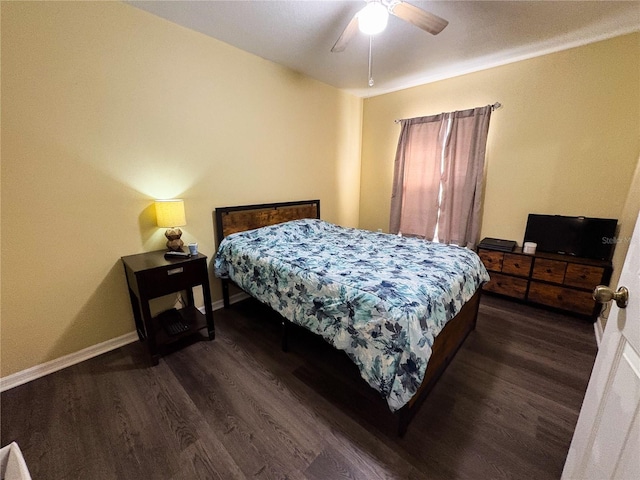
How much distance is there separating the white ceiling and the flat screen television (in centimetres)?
159

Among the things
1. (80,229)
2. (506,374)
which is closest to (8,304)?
(80,229)

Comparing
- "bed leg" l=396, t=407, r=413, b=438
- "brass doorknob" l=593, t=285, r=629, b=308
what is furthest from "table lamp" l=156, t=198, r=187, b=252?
"brass doorknob" l=593, t=285, r=629, b=308

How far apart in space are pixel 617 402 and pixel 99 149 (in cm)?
288

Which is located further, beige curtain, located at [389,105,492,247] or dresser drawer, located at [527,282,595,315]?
beige curtain, located at [389,105,492,247]

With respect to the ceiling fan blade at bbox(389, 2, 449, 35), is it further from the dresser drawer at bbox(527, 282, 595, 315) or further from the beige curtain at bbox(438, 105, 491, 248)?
the dresser drawer at bbox(527, 282, 595, 315)

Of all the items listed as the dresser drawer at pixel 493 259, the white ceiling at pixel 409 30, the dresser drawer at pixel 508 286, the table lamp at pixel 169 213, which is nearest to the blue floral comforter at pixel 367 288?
the table lamp at pixel 169 213

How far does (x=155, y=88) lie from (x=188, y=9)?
61 centimetres

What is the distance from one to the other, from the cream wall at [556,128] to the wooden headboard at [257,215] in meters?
2.02

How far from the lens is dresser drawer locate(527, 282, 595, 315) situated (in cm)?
242

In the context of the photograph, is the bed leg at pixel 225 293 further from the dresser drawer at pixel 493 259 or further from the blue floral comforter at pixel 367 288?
the dresser drawer at pixel 493 259

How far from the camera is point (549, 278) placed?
258cm

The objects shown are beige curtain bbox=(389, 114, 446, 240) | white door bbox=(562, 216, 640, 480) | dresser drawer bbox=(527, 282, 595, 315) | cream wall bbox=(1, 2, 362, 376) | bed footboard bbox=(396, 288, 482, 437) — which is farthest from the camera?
beige curtain bbox=(389, 114, 446, 240)

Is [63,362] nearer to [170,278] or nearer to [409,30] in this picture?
[170,278]

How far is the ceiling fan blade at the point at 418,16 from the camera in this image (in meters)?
1.57
